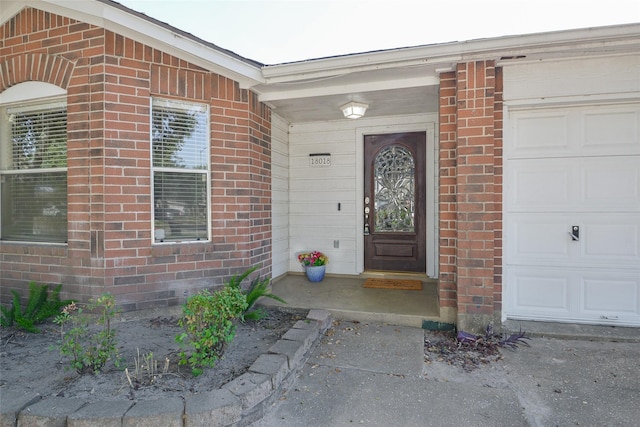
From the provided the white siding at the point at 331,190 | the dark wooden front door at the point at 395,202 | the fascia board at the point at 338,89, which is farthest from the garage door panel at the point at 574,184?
the white siding at the point at 331,190

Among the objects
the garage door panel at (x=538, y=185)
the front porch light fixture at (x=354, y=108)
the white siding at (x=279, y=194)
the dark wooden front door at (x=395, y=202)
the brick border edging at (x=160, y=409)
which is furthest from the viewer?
the dark wooden front door at (x=395, y=202)

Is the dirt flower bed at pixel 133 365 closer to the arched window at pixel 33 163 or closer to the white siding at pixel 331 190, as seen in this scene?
the arched window at pixel 33 163

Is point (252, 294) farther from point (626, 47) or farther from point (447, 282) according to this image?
point (626, 47)

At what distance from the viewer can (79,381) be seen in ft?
7.31

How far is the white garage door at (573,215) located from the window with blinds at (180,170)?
3.22 m

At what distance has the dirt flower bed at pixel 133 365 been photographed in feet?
6.97

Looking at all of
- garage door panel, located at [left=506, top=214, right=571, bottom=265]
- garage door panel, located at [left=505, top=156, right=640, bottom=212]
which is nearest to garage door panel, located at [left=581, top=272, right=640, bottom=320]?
garage door panel, located at [left=506, top=214, right=571, bottom=265]

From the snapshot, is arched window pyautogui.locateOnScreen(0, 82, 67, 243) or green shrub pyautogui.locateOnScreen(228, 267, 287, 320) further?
arched window pyautogui.locateOnScreen(0, 82, 67, 243)

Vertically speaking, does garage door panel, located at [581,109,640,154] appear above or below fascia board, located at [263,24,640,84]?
below

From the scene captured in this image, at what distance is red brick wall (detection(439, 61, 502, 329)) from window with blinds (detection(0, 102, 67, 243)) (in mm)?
4076

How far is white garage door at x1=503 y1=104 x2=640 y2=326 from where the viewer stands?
126 inches

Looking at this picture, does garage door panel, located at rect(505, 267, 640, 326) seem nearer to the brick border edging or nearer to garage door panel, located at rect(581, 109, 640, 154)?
garage door panel, located at rect(581, 109, 640, 154)

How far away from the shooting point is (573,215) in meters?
3.29

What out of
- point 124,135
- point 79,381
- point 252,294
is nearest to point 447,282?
point 252,294
